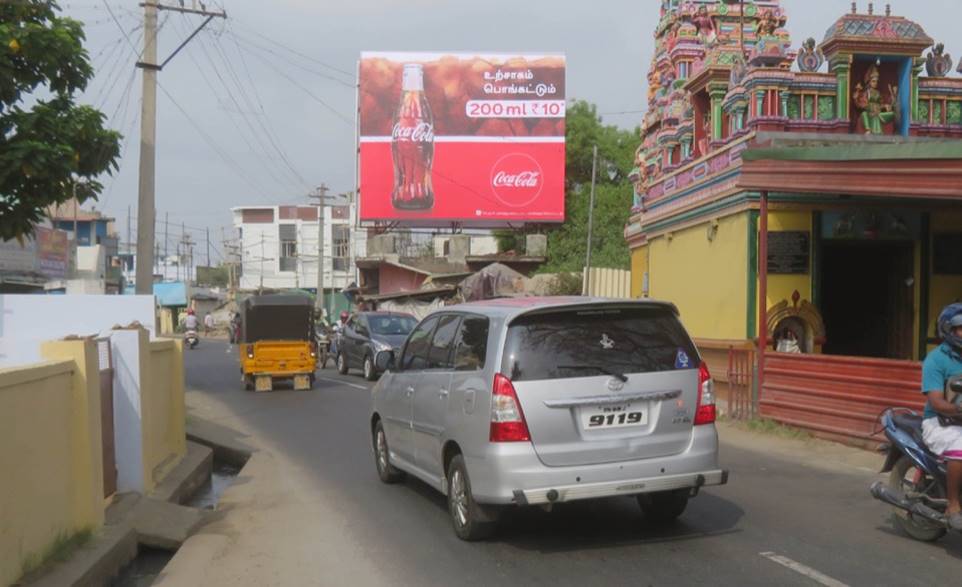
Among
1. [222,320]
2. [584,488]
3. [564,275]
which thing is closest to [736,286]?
[584,488]

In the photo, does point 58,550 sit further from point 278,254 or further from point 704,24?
point 278,254

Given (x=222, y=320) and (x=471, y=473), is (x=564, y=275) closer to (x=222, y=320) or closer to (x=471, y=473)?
(x=471, y=473)

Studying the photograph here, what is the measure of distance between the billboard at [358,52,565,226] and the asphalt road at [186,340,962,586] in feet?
98.8

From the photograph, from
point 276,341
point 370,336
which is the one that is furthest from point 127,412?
point 370,336

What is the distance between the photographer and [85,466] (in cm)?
669

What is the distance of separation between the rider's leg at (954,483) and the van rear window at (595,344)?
1.79 meters

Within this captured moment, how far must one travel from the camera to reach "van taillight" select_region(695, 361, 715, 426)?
682 cm

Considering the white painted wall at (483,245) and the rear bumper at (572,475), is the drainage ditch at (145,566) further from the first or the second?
the white painted wall at (483,245)

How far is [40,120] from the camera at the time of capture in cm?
1194

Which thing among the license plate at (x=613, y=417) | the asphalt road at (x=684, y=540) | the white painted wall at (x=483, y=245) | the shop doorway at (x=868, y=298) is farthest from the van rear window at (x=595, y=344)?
the white painted wall at (x=483, y=245)

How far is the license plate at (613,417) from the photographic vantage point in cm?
647

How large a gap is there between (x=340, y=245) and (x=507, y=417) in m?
78.1

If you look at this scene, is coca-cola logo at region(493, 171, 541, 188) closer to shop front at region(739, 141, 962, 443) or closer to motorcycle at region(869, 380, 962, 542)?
shop front at region(739, 141, 962, 443)

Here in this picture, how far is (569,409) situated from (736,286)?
33.1ft
